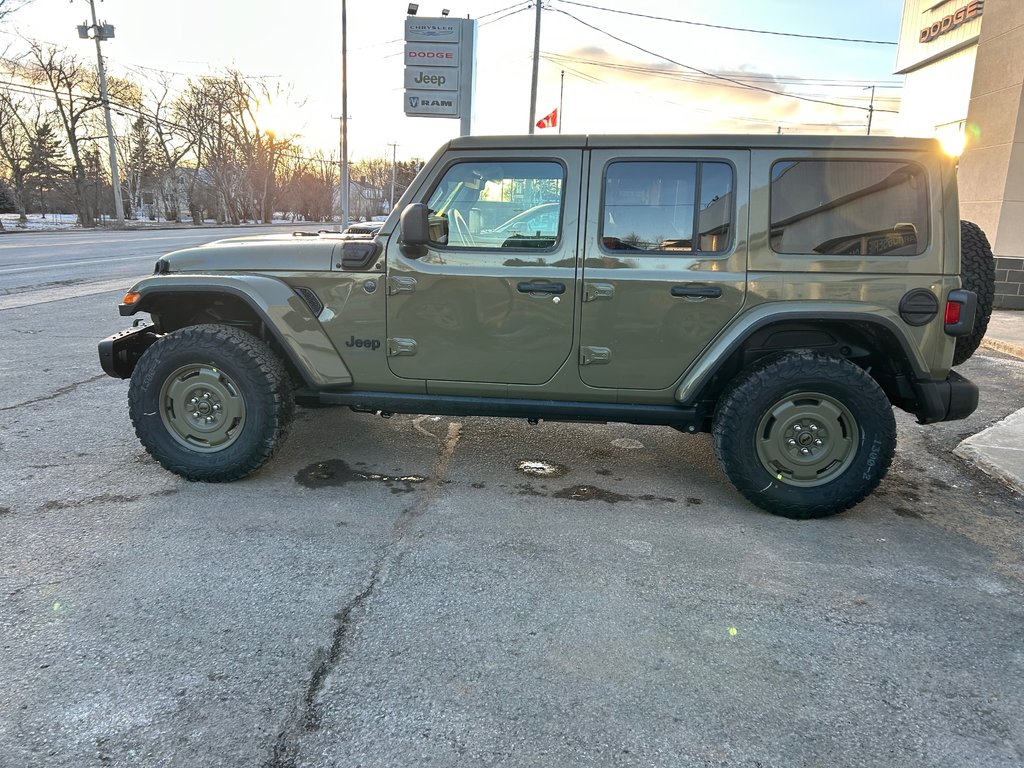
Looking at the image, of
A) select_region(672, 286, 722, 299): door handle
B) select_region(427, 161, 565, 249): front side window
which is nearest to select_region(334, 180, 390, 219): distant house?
select_region(427, 161, 565, 249): front side window

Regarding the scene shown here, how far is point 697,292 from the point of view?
11.6ft

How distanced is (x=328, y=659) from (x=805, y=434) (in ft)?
8.69

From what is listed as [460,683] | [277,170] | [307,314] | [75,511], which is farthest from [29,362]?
[277,170]

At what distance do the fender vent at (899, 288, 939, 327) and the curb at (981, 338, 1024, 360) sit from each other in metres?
6.09

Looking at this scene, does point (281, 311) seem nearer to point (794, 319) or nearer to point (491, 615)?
point (491, 615)

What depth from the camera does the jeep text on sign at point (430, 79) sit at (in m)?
15.2

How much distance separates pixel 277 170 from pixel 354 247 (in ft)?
238

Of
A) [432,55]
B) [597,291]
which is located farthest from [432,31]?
[597,291]

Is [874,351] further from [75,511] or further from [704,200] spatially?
[75,511]

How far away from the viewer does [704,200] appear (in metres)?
3.57

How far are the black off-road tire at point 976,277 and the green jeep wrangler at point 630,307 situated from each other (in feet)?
0.04

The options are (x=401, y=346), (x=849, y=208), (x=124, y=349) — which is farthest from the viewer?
(x=124, y=349)

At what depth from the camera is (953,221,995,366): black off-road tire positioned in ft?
12.1

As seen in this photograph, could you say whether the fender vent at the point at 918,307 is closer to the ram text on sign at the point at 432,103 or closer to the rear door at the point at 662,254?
the rear door at the point at 662,254
